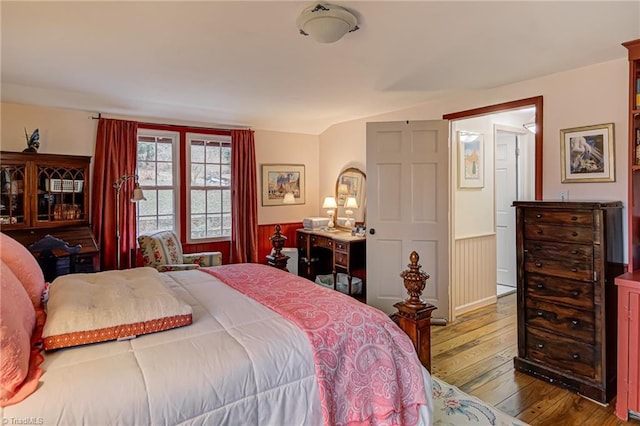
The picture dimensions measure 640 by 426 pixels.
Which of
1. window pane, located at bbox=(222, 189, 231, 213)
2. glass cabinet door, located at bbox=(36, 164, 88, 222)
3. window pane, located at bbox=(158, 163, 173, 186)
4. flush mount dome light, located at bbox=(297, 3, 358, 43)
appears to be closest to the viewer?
flush mount dome light, located at bbox=(297, 3, 358, 43)

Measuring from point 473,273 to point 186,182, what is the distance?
365 centimetres

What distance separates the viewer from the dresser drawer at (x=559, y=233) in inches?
96.0

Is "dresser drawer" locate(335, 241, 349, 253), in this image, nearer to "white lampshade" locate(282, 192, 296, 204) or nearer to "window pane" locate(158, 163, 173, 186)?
"white lampshade" locate(282, 192, 296, 204)

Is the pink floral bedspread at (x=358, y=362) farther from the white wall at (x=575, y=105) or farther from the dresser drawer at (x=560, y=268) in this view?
the white wall at (x=575, y=105)

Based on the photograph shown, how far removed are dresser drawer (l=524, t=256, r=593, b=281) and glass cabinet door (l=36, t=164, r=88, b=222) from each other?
4169mm

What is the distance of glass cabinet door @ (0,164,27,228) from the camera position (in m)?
3.27

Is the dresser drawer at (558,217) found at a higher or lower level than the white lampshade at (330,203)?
lower

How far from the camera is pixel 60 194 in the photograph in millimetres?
3598

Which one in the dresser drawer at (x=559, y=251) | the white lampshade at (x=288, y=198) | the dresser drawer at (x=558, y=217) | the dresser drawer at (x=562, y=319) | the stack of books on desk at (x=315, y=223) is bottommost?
the dresser drawer at (x=562, y=319)

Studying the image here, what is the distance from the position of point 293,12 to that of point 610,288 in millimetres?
2688

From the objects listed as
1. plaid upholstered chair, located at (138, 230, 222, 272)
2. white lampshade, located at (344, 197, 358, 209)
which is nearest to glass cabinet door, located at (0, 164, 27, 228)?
plaid upholstered chair, located at (138, 230, 222, 272)

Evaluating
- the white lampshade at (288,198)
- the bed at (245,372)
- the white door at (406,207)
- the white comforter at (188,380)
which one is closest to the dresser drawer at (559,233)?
the white door at (406,207)

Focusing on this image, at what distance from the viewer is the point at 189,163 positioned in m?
4.59

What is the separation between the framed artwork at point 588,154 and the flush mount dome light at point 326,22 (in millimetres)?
1975
